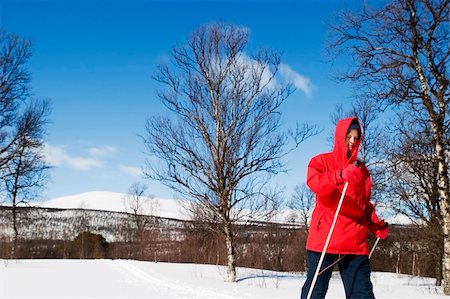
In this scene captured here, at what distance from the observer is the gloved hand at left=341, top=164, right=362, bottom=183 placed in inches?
133

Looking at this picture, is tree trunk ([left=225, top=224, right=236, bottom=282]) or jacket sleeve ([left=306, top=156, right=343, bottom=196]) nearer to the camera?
jacket sleeve ([left=306, top=156, right=343, bottom=196])

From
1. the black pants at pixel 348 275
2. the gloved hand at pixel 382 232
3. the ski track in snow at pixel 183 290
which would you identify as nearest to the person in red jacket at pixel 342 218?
the black pants at pixel 348 275

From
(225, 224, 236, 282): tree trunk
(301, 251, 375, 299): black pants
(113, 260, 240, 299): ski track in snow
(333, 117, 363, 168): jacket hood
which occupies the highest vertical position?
(333, 117, 363, 168): jacket hood

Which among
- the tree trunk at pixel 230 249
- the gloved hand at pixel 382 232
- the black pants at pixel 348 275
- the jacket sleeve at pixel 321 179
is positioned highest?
the jacket sleeve at pixel 321 179

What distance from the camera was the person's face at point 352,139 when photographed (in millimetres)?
3650

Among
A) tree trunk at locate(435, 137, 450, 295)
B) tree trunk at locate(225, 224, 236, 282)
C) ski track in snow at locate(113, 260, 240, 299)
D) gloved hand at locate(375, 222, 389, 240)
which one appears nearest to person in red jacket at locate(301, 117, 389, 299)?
gloved hand at locate(375, 222, 389, 240)

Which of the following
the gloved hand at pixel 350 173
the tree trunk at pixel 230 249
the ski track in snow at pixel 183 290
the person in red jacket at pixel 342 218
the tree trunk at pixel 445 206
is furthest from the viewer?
the tree trunk at pixel 230 249

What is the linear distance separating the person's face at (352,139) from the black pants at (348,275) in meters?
0.91

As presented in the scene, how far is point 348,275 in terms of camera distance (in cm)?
360

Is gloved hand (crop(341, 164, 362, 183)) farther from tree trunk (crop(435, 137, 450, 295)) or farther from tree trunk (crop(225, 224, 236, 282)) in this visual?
tree trunk (crop(225, 224, 236, 282))

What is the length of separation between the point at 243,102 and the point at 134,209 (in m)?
48.2

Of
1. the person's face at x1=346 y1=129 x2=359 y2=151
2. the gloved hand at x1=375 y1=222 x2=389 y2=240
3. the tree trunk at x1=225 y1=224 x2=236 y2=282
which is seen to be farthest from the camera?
the tree trunk at x1=225 y1=224 x2=236 y2=282

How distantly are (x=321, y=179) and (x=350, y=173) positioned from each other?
235mm

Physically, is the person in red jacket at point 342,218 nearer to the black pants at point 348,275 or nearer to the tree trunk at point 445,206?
the black pants at point 348,275
